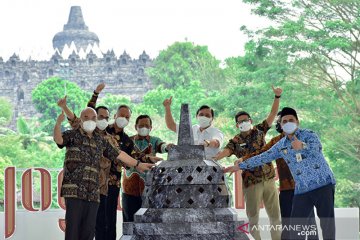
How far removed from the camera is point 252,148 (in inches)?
269

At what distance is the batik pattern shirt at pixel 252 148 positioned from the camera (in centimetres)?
682

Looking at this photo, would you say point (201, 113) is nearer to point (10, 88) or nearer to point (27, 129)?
point (27, 129)

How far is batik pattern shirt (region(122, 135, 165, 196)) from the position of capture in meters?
6.88

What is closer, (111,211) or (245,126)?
(245,126)

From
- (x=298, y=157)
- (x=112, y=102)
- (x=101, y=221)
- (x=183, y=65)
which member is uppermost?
(x=183, y=65)

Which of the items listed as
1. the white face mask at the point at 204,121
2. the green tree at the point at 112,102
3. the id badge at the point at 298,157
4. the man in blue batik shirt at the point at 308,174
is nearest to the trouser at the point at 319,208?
the man in blue batik shirt at the point at 308,174

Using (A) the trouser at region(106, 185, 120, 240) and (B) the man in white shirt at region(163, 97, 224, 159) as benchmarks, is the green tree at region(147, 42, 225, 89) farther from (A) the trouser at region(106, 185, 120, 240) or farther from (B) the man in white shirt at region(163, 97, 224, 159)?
(B) the man in white shirt at region(163, 97, 224, 159)

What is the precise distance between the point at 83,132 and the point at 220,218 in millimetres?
1761

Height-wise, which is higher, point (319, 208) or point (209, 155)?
point (209, 155)

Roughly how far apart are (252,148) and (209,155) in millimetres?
385

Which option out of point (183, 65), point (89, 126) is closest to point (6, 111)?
point (183, 65)

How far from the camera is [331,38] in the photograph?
27.0m

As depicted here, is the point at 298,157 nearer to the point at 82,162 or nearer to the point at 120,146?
the point at 82,162

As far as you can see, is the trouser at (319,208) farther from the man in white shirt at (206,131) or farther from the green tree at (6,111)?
→ the green tree at (6,111)
